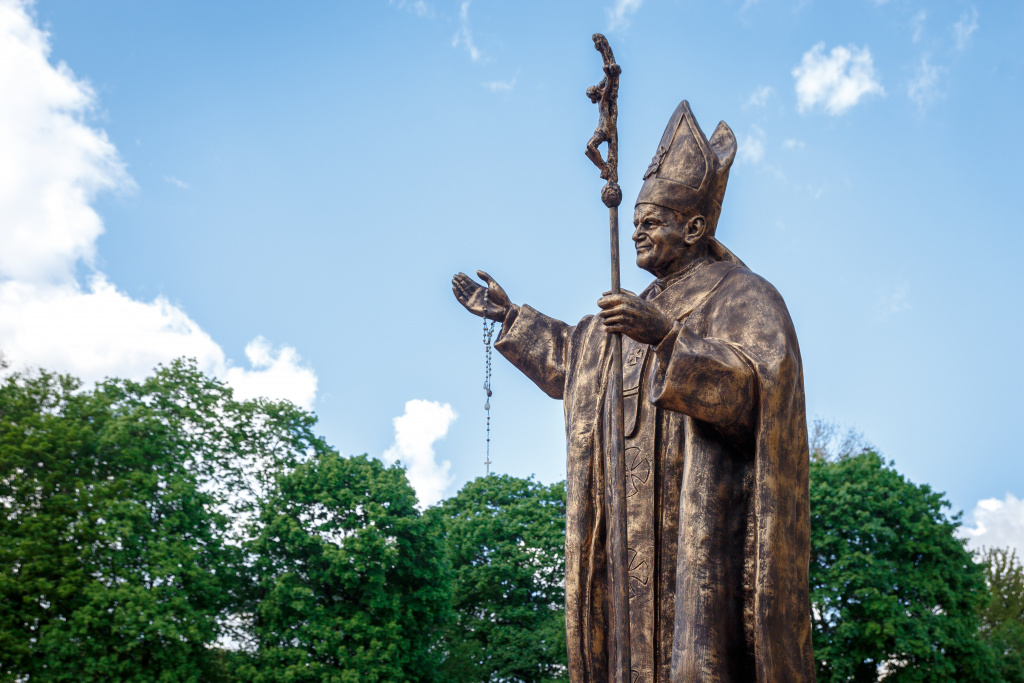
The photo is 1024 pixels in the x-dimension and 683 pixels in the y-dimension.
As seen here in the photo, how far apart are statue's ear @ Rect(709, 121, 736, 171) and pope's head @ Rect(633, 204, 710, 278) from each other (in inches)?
14.0

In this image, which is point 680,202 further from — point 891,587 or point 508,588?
point 508,588

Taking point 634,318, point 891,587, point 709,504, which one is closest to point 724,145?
point 634,318

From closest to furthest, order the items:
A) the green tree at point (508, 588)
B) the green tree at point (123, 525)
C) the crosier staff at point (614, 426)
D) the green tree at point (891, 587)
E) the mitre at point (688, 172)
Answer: the crosier staff at point (614, 426)
the mitre at point (688, 172)
the green tree at point (123, 525)
the green tree at point (891, 587)
the green tree at point (508, 588)

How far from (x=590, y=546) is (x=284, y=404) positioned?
88.9 feet

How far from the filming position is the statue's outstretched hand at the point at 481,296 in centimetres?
611

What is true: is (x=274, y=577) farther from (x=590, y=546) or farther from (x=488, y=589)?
(x=590, y=546)

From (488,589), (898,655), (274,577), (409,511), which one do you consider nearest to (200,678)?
(274,577)

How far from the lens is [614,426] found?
5.09 meters

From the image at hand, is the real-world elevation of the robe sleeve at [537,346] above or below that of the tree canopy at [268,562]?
below

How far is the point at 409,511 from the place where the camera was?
29.3m

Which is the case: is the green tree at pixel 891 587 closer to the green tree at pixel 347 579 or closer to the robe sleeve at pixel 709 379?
the green tree at pixel 347 579

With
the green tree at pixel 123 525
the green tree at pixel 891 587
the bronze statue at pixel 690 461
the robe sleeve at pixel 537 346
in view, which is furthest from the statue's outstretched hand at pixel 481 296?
the green tree at pixel 891 587

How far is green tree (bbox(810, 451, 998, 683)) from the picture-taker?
2759cm

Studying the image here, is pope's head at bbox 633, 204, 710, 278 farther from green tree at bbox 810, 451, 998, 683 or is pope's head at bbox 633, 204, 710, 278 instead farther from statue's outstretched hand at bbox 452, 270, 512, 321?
green tree at bbox 810, 451, 998, 683
